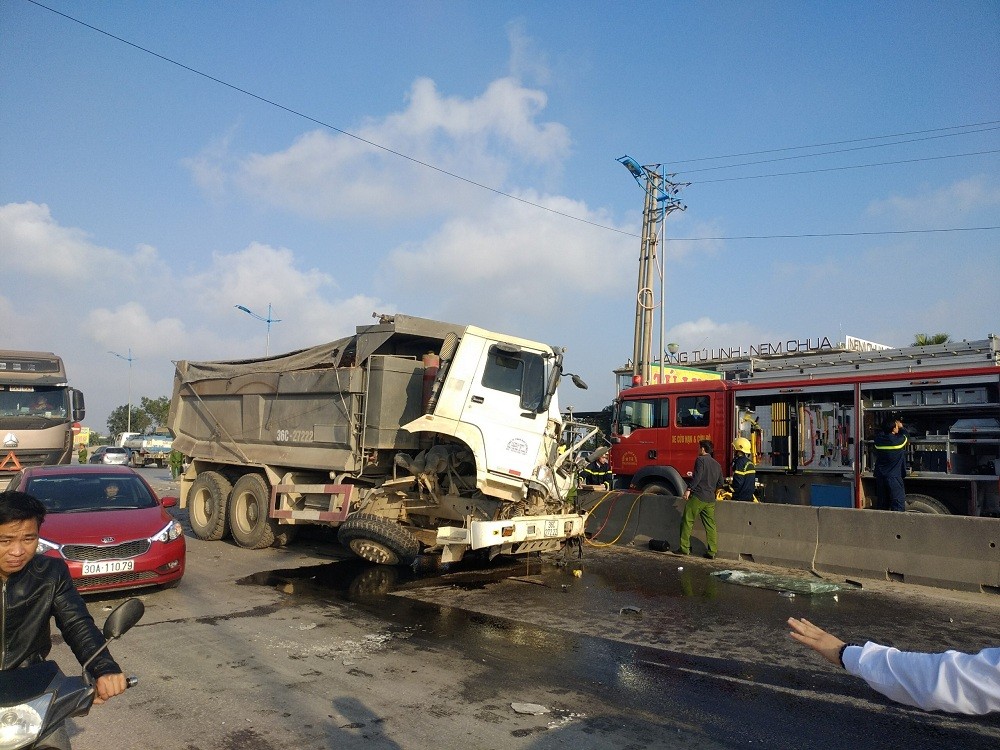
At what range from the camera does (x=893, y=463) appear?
1062cm

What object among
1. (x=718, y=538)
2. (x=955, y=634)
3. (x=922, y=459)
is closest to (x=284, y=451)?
(x=718, y=538)

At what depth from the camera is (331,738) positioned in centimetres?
423

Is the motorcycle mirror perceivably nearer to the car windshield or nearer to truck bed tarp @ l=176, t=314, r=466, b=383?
the car windshield

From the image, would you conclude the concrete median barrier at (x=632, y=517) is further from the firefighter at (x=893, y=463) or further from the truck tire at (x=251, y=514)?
the truck tire at (x=251, y=514)

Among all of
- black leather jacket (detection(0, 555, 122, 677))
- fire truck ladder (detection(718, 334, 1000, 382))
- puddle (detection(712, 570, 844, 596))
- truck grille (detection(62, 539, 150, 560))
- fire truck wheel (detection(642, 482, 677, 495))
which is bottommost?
puddle (detection(712, 570, 844, 596))

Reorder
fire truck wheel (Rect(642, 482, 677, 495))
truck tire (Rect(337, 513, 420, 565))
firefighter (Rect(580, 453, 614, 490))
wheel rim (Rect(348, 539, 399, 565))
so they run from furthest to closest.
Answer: firefighter (Rect(580, 453, 614, 490)) < fire truck wheel (Rect(642, 482, 677, 495)) < wheel rim (Rect(348, 539, 399, 565)) < truck tire (Rect(337, 513, 420, 565))

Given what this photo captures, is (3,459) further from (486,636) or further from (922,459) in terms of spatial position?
(922,459)

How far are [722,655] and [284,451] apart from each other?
7110mm

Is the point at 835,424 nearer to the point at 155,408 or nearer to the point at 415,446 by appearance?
the point at 415,446

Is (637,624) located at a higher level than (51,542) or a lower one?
lower

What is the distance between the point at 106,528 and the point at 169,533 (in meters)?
0.64

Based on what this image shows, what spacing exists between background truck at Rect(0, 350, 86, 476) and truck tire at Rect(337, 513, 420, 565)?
10.3 metres

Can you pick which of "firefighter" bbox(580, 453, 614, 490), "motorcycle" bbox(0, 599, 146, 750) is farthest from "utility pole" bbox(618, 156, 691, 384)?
"motorcycle" bbox(0, 599, 146, 750)

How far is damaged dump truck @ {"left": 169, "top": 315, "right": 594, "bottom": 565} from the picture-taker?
8.76 meters
